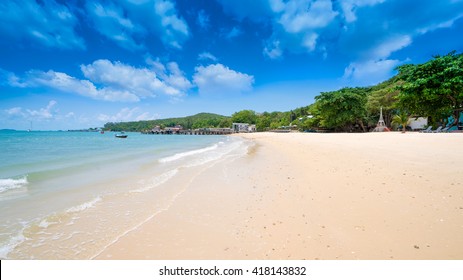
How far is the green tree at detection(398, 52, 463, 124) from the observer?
1906cm

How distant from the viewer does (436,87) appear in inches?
789

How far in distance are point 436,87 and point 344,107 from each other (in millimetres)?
18094

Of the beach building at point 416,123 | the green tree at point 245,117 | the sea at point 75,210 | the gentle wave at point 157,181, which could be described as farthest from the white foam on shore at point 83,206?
the green tree at point 245,117

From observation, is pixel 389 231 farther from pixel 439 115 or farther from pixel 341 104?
pixel 341 104

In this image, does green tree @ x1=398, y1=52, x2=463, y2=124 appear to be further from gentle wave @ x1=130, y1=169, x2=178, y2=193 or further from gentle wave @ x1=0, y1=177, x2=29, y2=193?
gentle wave @ x1=0, y1=177, x2=29, y2=193

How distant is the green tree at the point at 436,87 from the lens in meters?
19.1

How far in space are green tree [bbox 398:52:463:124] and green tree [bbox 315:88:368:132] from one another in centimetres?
1372

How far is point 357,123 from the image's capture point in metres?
43.1

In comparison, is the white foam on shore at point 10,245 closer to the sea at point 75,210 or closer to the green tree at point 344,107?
the sea at point 75,210

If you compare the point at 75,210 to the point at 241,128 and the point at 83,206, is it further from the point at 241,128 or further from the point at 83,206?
the point at 241,128
